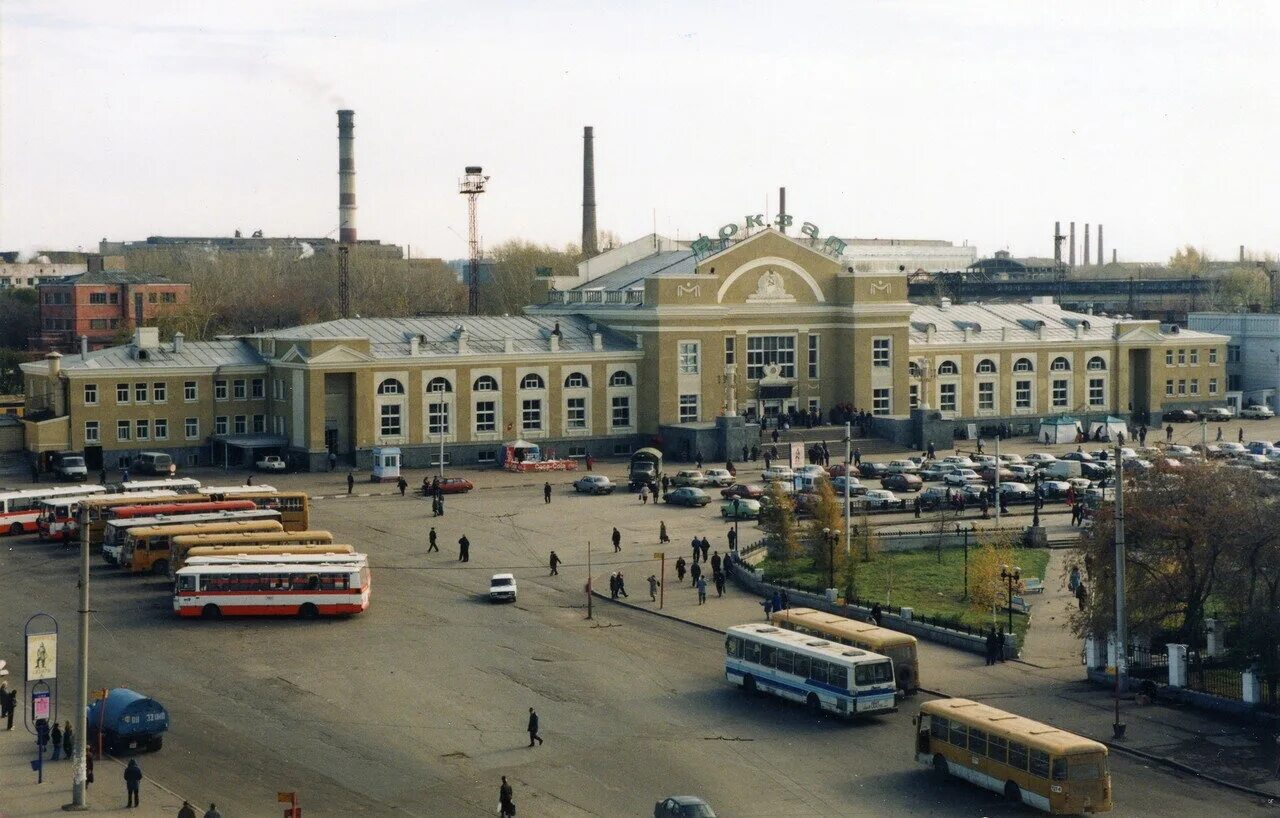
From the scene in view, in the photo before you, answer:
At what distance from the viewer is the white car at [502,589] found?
5125cm

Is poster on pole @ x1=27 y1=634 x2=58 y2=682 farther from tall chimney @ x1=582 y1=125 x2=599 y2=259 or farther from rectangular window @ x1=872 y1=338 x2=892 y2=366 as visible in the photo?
tall chimney @ x1=582 y1=125 x2=599 y2=259

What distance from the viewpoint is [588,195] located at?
494 ft

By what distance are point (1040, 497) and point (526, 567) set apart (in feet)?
73.6

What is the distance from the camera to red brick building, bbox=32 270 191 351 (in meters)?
135

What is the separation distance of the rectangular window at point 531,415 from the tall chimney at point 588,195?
64484 millimetres

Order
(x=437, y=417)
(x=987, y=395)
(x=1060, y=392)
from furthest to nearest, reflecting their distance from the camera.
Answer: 1. (x=1060, y=392)
2. (x=987, y=395)
3. (x=437, y=417)

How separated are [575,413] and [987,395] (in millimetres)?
23997

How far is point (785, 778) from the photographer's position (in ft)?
113

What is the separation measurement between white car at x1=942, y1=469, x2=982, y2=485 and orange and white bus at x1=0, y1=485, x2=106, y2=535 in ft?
114

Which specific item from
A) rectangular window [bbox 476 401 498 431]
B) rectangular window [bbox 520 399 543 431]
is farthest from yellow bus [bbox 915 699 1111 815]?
rectangular window [bbox 520 399 543 431]

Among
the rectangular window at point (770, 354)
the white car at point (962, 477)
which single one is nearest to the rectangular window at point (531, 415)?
the rectangular window at point (770, 354)

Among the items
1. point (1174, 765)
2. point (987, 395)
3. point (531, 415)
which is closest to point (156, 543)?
point (531, 415)

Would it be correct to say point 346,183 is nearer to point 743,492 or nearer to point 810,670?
point 743,492


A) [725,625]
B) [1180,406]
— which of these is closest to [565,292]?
[1180,406]
